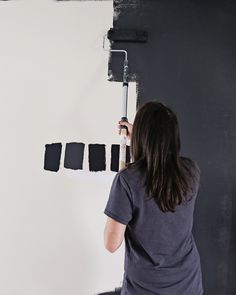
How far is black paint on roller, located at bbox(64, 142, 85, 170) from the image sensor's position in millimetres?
1413

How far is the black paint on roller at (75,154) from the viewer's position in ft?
4.64

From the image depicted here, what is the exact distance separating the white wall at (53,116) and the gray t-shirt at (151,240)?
51cm

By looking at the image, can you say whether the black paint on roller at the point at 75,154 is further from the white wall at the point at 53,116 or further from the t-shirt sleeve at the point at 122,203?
the t-shirt sleeve at the point at 122,203

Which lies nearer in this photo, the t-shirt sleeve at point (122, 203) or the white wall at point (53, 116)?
the t-shirt sleeve at point (122, 203)

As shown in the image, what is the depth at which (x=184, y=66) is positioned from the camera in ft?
4.67

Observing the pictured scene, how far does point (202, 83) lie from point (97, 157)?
1.88 ft

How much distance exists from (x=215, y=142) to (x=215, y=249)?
1.58 ft

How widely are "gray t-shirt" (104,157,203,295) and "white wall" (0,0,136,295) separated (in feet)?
1.66

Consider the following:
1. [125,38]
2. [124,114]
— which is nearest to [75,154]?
[124,114]

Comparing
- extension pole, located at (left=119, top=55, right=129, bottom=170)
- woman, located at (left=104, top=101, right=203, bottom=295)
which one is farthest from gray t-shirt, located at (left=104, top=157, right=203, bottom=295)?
extension pole, located at (left=119, top=55, right=129, bottom=170)

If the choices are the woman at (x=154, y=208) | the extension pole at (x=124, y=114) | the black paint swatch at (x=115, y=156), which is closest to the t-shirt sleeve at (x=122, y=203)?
the woman at (x=154, y=208)

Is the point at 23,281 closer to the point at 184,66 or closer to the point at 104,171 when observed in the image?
the point at 104,171

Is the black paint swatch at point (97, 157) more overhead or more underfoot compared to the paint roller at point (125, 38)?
more underfoot

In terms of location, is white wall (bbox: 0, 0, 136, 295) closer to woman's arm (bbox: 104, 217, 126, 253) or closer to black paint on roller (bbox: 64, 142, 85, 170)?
black paint on roller (bbox: 64, 142, 85, 170)
